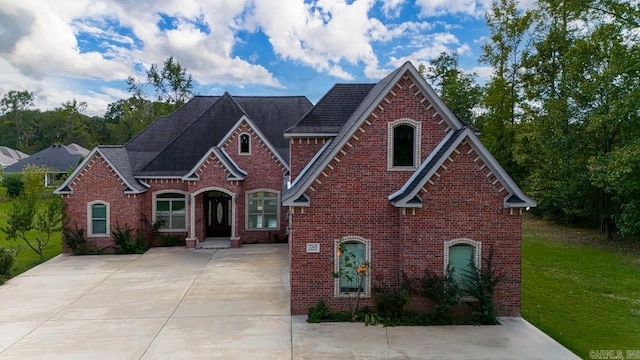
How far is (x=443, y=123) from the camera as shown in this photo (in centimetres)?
1027

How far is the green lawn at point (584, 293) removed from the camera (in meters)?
8.73

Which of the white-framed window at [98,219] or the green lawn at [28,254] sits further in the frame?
the white-framed window at [98,219]

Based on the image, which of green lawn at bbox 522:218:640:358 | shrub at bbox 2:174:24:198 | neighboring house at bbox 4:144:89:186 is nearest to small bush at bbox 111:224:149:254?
green lawn at bbox 522:218:640:358

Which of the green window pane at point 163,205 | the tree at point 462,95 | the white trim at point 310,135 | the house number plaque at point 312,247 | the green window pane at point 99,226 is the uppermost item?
the tree at point 462,95

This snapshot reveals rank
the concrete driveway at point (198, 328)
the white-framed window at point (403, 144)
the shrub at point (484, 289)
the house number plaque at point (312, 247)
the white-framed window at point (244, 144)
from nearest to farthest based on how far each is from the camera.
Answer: the concrete driveway at point (198, 328), the shrub at point (484, 289), the house number plaque at point (312, 247), the white-framed window at point (403, 144), the white-framed window at point (244, 144)

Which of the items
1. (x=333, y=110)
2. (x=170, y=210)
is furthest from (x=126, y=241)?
(x=333, y=110)

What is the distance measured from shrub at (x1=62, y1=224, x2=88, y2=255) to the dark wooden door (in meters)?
5.49

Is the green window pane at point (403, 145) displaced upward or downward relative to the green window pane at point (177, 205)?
upward

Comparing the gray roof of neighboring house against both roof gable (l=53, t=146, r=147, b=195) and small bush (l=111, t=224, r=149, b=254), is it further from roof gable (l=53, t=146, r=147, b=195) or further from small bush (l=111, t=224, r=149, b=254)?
small bush (l=111, t=224, r=149, b=254)

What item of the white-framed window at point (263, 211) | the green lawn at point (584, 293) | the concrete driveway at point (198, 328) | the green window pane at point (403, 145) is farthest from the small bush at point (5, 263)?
the green lawn at point (584, 293)

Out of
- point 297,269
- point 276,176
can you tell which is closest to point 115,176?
point 276,176

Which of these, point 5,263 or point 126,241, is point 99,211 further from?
point 5,263

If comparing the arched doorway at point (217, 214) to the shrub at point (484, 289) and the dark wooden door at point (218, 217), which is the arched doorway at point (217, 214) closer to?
the dark wooden door at point (218, 217)

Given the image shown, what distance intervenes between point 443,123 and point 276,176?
10.5m
